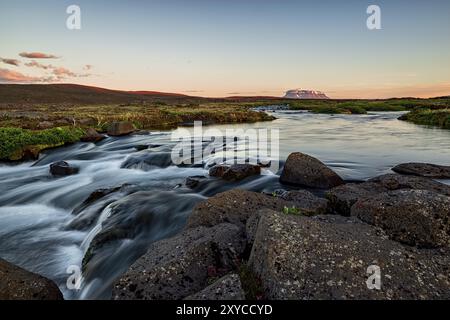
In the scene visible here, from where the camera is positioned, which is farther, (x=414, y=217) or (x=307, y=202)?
(x=307, y=202)

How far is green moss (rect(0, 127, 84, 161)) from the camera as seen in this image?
25.8 m

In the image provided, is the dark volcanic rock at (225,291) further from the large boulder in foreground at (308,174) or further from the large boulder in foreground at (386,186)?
the large boulder in foreground at (308,174)

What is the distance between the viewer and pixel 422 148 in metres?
27.4

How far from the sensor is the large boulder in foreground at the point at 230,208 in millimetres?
8852

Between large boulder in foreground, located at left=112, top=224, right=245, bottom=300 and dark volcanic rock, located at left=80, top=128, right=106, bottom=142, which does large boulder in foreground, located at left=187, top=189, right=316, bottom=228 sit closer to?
large boulder in foreground, located at left=112, top=224, right=245, bottom=300

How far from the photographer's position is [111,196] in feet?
49.3

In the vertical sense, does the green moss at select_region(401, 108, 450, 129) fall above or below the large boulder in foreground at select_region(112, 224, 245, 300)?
above

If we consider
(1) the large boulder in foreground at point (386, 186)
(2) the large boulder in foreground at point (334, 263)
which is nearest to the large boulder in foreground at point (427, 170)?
(1) the large boulder in foreground at point (386, 186)

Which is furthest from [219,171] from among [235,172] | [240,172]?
[240,172]

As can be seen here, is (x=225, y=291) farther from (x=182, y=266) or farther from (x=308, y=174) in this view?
(x=308, y=174)

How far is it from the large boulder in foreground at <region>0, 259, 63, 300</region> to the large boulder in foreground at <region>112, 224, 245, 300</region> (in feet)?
6.08

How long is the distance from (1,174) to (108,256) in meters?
17.6

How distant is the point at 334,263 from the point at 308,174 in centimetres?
985

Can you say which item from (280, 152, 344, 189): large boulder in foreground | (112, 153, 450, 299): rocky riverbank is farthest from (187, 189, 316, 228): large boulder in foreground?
(280, 152, 344, 189): large boulder in foreground
